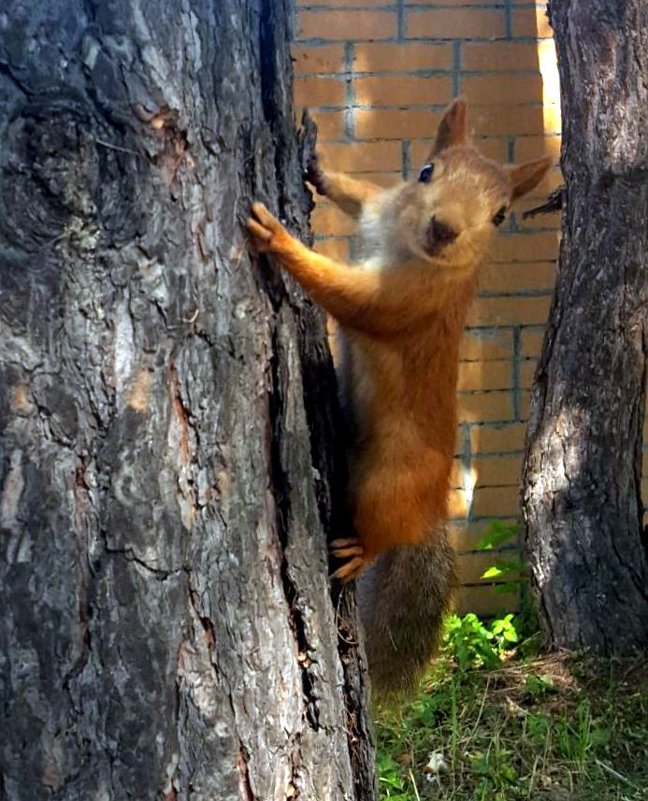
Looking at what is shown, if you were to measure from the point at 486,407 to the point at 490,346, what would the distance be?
260 mm

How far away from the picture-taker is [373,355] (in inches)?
97.9

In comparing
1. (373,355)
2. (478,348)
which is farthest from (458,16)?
(373,355)

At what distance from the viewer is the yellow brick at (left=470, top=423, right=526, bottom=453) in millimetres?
4766

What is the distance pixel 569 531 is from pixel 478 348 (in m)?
1.07

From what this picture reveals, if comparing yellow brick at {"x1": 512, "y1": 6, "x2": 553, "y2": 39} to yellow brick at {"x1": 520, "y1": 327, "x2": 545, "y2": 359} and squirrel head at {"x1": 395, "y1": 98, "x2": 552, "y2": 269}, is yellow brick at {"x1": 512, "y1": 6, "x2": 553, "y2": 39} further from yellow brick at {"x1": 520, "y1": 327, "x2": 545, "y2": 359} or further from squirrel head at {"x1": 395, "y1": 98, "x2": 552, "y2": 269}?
squirrel head at {"x1": 395, "y1": 98, "x2": 552, "y2": 269}

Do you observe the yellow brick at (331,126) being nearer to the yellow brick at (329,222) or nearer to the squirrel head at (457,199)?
the yellow brick at (329,222)

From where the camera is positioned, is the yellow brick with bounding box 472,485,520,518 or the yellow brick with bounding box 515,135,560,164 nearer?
the yellow brick with bounding box 515,135,560,164

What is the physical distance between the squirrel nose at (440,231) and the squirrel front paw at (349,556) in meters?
0.70

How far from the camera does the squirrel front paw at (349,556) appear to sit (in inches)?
78.0

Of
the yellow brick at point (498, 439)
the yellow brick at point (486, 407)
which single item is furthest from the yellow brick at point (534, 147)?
the yellow brick at point (498, 439)

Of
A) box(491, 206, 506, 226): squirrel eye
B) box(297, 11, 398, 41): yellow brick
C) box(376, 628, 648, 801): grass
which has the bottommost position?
box(376, 628, 648, 801): grass

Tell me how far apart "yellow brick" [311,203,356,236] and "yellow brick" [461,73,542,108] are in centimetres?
71

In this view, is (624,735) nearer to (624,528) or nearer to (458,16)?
(624,528)

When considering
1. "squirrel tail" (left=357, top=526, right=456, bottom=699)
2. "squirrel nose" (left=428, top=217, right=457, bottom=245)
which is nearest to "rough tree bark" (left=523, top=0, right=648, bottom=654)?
"squirrel tail" (left=357, top=526, right=456, bottom=699)
